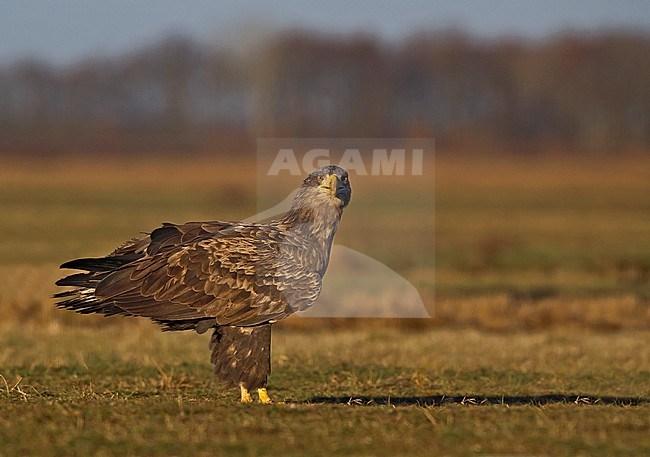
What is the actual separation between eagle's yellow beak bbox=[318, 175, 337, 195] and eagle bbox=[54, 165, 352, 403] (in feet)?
0.33

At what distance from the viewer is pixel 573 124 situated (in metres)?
81.9

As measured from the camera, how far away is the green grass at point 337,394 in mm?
8383

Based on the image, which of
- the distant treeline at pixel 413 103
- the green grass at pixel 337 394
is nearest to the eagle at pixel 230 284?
the green grass at pixel 337 394

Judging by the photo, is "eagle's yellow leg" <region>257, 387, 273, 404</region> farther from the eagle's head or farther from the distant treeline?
the distant treeline

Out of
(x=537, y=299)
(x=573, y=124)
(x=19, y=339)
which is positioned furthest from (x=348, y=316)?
(x=573, y=124)

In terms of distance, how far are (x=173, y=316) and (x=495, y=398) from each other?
3824 mm

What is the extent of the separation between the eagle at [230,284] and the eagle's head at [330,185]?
0.08 meters

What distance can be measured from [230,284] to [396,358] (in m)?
5.45

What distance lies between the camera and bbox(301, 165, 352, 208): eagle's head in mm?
11750

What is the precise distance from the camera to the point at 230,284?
11.1m

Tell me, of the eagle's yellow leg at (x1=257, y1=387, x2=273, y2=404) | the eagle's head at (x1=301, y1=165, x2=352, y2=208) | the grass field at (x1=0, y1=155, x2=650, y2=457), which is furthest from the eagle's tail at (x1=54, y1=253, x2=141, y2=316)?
the eagle's head at (x1=301, y1=165, x2=352, y2=208)

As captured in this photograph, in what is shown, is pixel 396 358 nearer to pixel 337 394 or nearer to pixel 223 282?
pixel 337 394

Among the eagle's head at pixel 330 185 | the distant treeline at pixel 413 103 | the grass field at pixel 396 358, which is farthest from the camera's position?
the distant treeline at pixel 413 103

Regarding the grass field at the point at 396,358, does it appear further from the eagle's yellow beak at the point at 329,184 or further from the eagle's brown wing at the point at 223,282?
the eagle's yellow beak at the point at 329,184
